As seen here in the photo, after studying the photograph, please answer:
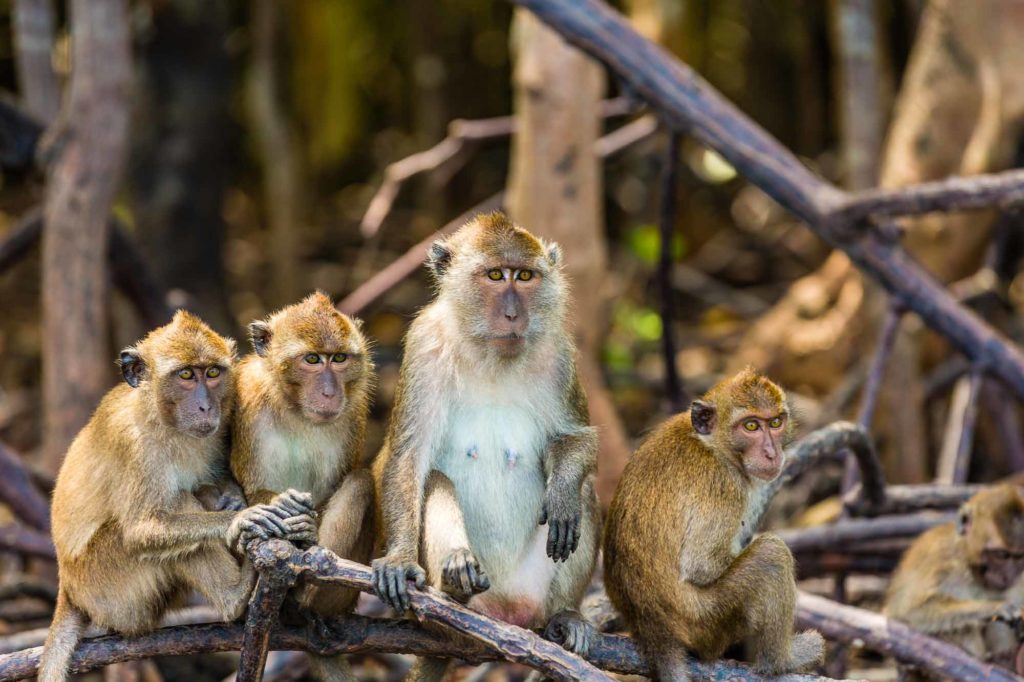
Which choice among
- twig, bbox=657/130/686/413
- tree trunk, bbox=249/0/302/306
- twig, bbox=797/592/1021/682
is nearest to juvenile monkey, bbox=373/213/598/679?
twig, bbox=797/592/1021/682

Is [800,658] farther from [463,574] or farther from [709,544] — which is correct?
[463,574]

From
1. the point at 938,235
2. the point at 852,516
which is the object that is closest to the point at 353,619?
the point at 852,516

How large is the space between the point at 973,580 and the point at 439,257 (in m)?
3.05

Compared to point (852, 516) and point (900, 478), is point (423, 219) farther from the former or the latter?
point (852, 516)

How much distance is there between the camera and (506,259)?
4613 mm

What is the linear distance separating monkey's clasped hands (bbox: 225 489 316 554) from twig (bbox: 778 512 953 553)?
2.87 m

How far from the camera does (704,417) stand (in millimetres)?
4656

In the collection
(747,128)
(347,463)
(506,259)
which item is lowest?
(347,463)

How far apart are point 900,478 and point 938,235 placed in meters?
1.72

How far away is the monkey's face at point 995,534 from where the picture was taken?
564cm

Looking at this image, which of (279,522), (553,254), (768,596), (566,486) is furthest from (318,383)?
(768,596)

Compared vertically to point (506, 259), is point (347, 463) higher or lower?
lower

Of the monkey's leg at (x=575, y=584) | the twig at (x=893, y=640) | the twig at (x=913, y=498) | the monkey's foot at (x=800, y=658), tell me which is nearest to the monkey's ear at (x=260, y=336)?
the monkey's leg at (x=575, y=584)

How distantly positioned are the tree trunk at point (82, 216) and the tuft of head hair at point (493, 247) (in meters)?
2.91
